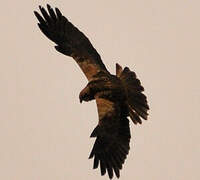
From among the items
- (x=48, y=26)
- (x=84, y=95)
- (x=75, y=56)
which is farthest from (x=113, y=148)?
(x=48, y=26)

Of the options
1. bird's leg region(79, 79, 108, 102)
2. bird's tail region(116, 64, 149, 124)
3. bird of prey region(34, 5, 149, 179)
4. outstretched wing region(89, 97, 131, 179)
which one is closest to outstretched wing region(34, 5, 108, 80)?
bird of prey region(34, 5, 149, 179)

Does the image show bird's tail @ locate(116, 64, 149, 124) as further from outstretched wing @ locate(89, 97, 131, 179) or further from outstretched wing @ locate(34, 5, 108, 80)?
outstretched wing @ locate(34, 5, 108, 80)

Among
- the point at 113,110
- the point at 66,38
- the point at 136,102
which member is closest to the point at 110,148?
the point at 113,110

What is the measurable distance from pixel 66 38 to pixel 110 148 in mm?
3310

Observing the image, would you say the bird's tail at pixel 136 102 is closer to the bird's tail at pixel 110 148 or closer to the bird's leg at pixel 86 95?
the bird's tail at pixel 110 148

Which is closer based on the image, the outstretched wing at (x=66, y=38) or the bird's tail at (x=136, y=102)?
the bird's tail at (x=136, y=102)

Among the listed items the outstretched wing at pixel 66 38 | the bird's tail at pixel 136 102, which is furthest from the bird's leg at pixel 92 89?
the outstretched wing at pixel 66 38

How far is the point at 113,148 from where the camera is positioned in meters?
12.9

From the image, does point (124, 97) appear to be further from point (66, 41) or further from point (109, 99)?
point (66, 41)

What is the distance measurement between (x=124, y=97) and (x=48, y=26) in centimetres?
289

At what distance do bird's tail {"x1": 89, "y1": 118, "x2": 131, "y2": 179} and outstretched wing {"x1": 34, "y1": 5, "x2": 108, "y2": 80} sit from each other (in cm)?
202

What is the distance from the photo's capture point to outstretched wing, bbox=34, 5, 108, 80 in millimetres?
14547

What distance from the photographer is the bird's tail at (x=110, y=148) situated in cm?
1277

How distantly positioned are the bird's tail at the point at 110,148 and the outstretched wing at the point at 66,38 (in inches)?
79.7
